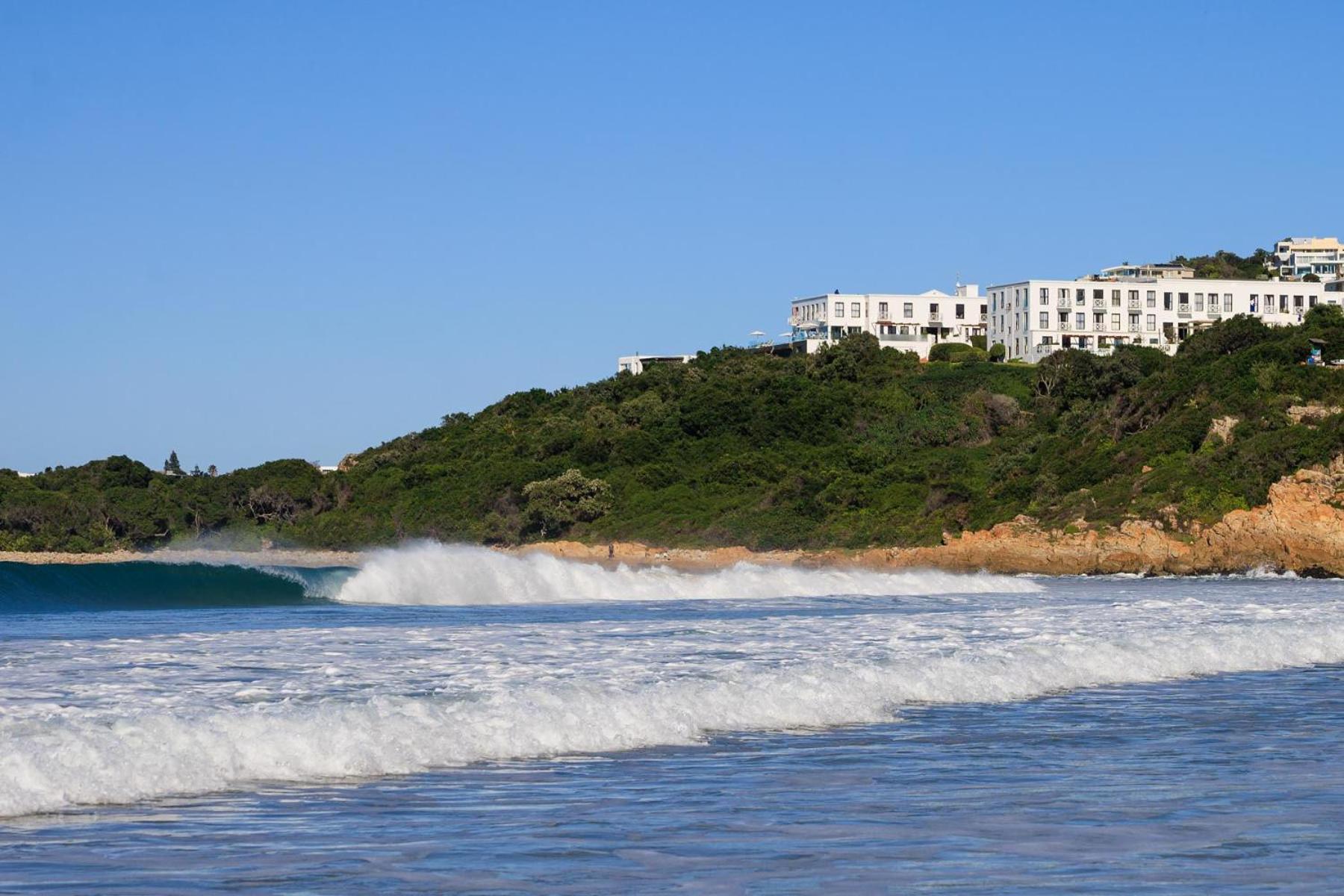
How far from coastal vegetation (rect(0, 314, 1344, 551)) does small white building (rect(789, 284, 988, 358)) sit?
937cm

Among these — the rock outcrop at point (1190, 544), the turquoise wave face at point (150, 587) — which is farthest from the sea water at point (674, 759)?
the rock outcrop at point (1190, 544)

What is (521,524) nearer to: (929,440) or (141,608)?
(929,440)

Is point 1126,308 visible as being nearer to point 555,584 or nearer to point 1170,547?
point 1170,547

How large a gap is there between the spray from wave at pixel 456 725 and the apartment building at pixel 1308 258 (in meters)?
126

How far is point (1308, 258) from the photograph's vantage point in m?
155

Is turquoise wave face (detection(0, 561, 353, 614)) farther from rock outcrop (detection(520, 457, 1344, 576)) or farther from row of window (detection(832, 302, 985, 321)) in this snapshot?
row of window (detection(832, 302, 985, 321))

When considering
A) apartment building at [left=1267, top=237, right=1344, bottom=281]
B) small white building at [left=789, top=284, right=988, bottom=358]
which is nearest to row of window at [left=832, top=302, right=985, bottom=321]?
small white building at [left=789, top=284, right=988, bottom=358]

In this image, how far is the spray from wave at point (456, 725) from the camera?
37.6ft

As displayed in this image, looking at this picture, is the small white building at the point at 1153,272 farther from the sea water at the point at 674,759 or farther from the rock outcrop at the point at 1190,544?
the sea water at the point at 674,759

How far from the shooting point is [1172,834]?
9.86 metres

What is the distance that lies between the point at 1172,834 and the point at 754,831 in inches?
101

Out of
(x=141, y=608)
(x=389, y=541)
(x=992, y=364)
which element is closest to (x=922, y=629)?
(x=141, y=608)

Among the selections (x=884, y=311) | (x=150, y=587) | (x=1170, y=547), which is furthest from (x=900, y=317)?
(x=150, y=587)

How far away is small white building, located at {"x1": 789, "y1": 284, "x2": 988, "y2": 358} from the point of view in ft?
385
